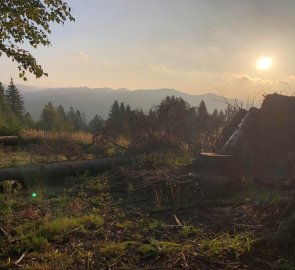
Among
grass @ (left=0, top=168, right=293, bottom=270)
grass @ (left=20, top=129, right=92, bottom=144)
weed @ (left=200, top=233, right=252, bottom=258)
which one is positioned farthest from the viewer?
grass @ (left=20, top=129, right=92, bottom=144)

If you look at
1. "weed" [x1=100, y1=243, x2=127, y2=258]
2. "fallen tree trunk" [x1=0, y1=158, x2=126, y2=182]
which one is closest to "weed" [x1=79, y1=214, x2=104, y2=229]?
"weed" [x1=100, y1=243, x2=127, y2=258]

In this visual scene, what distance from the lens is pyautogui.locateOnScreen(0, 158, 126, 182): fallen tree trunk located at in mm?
12117

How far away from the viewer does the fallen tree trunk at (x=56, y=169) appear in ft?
39.8

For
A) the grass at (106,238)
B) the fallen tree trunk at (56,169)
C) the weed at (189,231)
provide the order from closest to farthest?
the grass at (106,238) → the weed at (189,231) → the fallen tree trunk at (56,169)

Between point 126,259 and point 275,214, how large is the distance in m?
3.38

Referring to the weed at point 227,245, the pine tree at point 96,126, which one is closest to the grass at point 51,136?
the pine tree at point 96,126

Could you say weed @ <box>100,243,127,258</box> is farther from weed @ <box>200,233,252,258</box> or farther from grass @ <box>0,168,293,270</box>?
weed @ <box>200,233,252,258</box>

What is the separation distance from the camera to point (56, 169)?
13.5 metres

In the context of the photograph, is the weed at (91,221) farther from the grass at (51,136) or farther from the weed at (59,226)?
the grass at (51,136)

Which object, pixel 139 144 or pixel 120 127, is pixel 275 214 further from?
pixel 120 127

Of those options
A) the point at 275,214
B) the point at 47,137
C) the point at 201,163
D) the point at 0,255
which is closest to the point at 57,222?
the point at 0,255

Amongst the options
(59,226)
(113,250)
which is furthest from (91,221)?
(113,250)

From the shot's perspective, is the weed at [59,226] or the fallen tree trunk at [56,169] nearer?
the weed at [59,226]

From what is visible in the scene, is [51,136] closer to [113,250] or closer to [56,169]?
[56,169]
